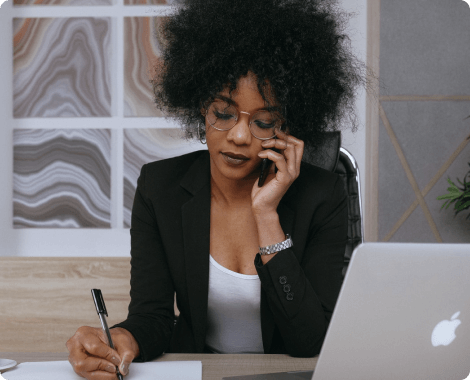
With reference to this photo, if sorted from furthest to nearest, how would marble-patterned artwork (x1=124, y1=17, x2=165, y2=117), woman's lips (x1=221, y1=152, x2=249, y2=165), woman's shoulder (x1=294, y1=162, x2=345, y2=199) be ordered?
1. marble-patterned artwork (x1=124, y1=17, x2=165, y2=117)
2. woman's shoulder (x1=294, y1=162, x2=345, y2=199)
3. woman's lips (x1=221, y1=152, x2=249, y2=165)

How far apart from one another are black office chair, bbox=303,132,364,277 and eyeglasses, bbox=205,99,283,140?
34cm

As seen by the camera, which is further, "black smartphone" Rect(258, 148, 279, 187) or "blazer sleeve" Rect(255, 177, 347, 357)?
"black smartphone" Rect(258, 148, 279, 187)

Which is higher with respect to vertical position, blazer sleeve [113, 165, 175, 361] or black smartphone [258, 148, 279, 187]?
black smartphone [258, 148, 279, 187]

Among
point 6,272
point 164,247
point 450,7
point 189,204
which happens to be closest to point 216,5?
point 189,204

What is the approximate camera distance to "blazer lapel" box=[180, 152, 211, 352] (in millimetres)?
1273

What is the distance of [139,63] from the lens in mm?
2850

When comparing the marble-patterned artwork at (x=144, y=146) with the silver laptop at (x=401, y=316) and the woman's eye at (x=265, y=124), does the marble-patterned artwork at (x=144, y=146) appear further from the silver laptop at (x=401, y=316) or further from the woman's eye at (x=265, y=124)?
the silver laptop at (x=401, y=316)

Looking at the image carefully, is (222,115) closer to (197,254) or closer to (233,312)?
(197,254)

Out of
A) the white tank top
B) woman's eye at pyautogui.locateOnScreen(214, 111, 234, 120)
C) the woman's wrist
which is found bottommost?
the white tank top

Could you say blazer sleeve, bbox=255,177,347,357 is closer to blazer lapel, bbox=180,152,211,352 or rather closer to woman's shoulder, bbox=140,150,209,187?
blazer lapel, bbox=180,152,211,352

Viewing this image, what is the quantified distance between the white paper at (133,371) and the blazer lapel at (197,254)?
34 cm

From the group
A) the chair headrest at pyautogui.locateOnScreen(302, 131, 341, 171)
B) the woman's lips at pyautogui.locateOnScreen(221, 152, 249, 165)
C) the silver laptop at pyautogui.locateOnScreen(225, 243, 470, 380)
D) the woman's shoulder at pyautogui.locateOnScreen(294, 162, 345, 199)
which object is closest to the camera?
the silver laptop at pyautogui.locateOnScreen(225, 243, 470, 380)

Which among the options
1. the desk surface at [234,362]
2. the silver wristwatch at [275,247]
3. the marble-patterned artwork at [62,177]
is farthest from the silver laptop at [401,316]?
the marble-patterned artwork at [62,177]

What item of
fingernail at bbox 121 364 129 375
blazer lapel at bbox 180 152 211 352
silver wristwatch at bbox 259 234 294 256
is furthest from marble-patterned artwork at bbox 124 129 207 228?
fingernail at bbox 121 364 129 375
